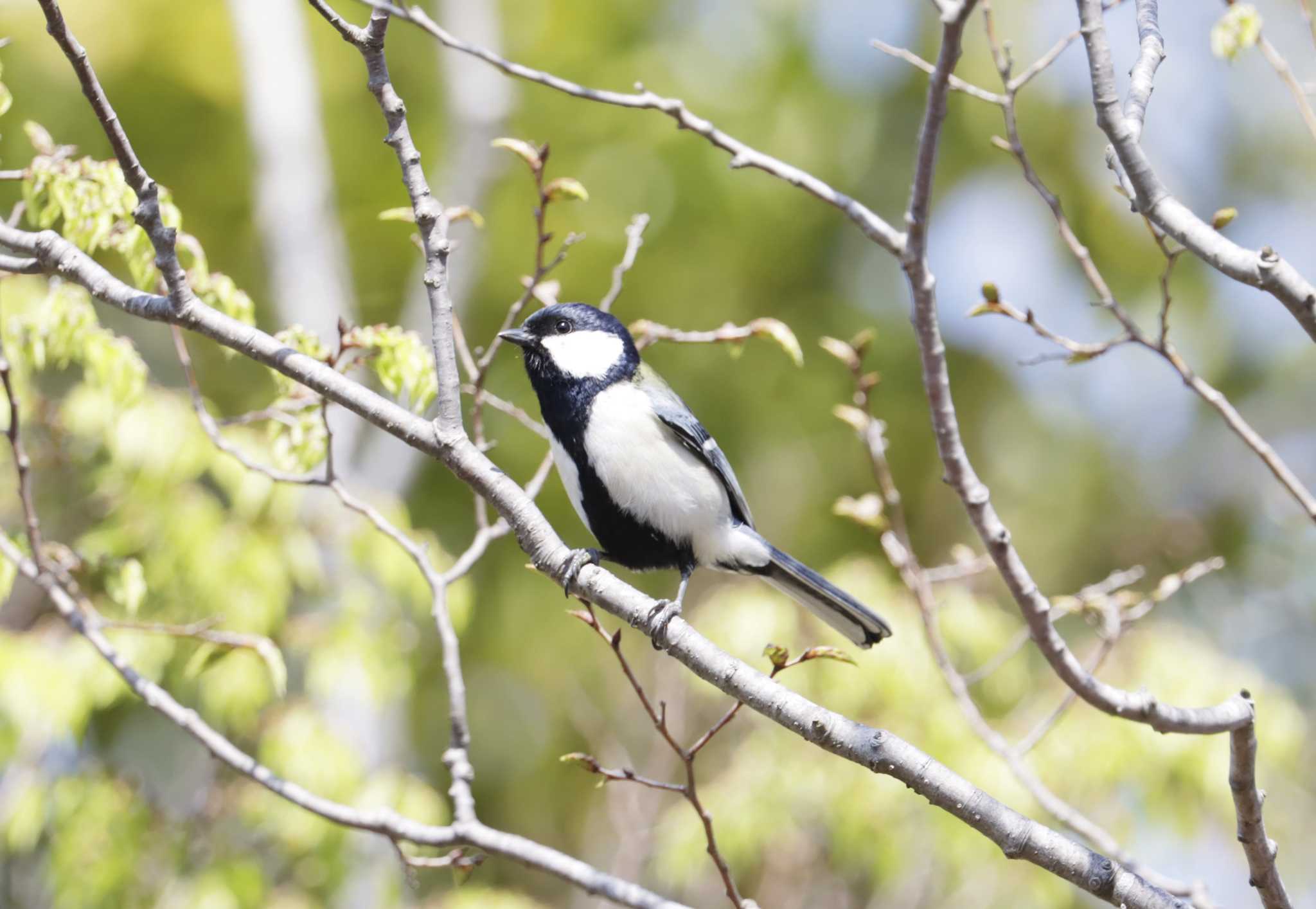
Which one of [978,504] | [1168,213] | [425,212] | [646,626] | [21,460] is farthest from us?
[21,460]

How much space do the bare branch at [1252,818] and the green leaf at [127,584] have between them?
256cm

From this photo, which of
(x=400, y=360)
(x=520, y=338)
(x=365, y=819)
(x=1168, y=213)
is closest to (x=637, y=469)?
(x=520, y=338)

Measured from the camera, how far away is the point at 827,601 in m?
3.12

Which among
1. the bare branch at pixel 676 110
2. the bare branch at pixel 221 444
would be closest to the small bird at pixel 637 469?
the bare branch at pixel 221 444

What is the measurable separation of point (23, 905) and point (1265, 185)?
8.36 meters

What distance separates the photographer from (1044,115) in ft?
24.7

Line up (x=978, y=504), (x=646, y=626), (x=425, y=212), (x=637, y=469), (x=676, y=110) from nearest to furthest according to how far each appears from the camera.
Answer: (x=978, y=504), (x=676, y=110), (x=425, y=212), (x=646, y=626), (x=637, y=469)

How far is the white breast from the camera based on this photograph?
3.05 metres

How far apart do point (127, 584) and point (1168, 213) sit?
2.62 meters

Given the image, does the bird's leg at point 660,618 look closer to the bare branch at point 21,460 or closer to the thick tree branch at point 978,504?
the thick tree branch at point 978,504

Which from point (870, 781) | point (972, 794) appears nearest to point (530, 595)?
point (870, 781)

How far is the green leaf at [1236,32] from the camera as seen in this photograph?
94.3 inches

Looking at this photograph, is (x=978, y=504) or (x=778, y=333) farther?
(x=778, y=333)

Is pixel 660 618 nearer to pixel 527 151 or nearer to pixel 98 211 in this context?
pixel 527 151
